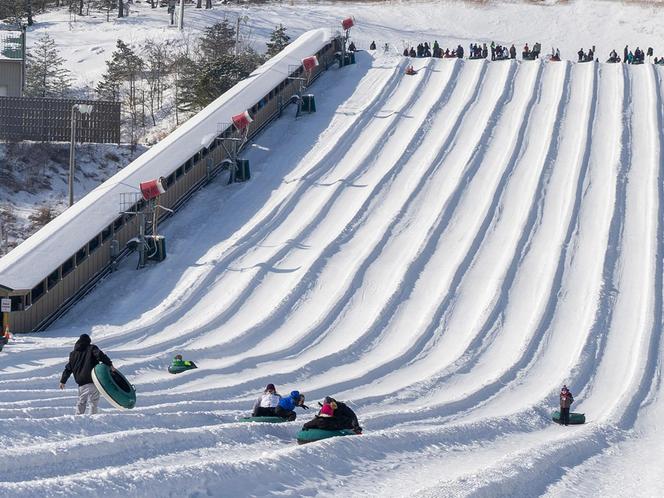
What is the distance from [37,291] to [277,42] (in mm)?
31535

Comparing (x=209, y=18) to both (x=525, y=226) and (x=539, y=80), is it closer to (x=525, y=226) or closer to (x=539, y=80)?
(x=539, y=80)

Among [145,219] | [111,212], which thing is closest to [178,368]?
[111,212]

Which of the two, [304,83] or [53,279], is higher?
[304,83]

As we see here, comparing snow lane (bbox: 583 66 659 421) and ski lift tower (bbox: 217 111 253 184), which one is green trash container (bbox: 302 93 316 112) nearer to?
ski lift tower (bbox: 217 111 253 184)

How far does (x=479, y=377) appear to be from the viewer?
22.2 metres

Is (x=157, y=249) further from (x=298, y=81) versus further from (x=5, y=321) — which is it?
(x=298, y=81)

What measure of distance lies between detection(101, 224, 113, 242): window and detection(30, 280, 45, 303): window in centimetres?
317

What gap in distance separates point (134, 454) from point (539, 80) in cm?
3141

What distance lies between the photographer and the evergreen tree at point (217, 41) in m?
51.5

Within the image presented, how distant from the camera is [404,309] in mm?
25594

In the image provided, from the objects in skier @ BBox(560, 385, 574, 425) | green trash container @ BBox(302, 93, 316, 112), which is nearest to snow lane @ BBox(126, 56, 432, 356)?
green trash container @ BBox(302, 93, 316, 112)

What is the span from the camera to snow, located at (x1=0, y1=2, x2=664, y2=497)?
12.8 m

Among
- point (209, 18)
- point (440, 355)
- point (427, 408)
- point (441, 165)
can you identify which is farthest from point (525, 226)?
point (209, 18)

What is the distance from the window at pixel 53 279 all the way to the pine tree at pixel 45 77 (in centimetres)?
2426
